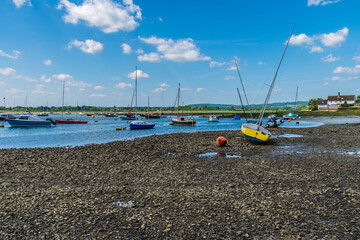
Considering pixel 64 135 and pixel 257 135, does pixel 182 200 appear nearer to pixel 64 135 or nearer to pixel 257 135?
pixel 257 135

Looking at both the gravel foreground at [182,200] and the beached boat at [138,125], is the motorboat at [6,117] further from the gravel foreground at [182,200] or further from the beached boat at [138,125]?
the gravel foreground at [182,200]

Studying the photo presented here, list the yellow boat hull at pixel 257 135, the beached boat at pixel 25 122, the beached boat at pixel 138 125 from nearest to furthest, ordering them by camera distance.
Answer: the yellow boat hull at pixel 257 135 → the beached boat at pixel 138 125 → the beached boat at pixel 25 122

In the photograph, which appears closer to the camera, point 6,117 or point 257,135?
point 257,135

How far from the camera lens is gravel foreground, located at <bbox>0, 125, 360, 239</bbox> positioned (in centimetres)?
828

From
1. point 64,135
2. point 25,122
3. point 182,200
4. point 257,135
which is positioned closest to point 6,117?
point 25,122

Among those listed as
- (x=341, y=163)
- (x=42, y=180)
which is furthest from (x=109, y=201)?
(x=341, y=163)

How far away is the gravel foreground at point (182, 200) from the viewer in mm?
8281

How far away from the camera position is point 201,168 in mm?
17969

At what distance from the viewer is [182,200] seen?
1107 cm

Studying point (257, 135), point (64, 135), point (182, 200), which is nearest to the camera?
point (182, 200)

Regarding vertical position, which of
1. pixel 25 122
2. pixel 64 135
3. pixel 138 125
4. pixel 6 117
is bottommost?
pixel 64 135

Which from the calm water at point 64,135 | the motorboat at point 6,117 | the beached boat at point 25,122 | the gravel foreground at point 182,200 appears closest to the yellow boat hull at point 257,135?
the gravel foreground at point 182,200

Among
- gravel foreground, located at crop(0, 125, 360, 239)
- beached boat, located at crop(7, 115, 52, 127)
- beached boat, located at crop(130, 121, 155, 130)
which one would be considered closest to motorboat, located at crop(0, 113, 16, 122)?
beached boat, located at crop(7, 115, 52, 127)

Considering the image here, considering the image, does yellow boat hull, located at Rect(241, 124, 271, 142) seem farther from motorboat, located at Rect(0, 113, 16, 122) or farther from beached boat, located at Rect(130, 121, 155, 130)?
motorboat, located at Rect(0, 113, 16, 122)
